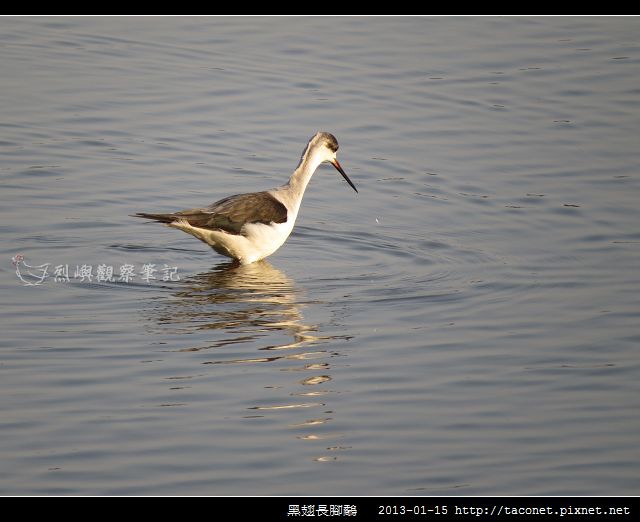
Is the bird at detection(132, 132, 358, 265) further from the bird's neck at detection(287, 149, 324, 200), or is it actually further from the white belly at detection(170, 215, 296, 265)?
the bird's neck at detection(287, 149, 324, 200)

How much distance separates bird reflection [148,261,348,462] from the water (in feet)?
0.11

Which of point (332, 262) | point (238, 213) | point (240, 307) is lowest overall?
point (240, 307)

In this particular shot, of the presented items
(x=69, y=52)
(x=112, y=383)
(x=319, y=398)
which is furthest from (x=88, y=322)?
(x=69, y=52)

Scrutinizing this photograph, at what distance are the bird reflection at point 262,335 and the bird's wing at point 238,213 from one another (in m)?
0.50

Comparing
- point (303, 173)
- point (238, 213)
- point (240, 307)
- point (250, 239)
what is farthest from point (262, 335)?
point (303, 173)

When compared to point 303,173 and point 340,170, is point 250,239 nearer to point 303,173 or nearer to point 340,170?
point 303,173

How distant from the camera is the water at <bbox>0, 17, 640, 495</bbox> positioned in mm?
8008

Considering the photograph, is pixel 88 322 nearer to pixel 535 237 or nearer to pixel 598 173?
pixel 535 237

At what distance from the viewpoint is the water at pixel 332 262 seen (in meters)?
8.01

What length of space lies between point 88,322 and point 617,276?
5221mm

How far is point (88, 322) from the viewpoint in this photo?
409 inches

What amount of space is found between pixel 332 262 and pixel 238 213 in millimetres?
1115

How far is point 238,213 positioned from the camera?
1261cm

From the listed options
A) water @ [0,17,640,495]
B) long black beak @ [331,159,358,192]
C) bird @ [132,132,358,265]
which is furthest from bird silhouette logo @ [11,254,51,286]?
long black beak @ [331,159,358,192]
